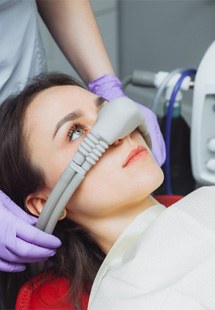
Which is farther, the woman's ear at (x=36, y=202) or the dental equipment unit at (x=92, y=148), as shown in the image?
the woman's ear at (x=36, y=202)

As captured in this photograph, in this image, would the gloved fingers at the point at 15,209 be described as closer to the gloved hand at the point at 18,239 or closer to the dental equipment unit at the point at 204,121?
the gloved hand at the point at 18,239

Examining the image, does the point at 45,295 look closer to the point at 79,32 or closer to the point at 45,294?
the point at 45,294

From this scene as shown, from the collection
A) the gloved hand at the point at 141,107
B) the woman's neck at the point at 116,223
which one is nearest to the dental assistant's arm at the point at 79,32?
the gloved hand at the point at 141,107

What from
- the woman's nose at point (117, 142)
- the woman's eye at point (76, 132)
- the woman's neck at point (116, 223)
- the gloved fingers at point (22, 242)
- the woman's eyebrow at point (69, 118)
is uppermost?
the woman's eyebrow at point (69, 118)

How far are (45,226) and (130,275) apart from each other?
24 cm

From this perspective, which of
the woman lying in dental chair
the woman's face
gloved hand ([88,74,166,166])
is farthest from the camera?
gloved hand ([88,74,166,166])

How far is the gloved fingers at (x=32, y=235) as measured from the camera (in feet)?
3.31

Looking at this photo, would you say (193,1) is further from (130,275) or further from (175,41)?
(130,275)

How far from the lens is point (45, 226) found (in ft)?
3.47

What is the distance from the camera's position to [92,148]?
0.98 metres

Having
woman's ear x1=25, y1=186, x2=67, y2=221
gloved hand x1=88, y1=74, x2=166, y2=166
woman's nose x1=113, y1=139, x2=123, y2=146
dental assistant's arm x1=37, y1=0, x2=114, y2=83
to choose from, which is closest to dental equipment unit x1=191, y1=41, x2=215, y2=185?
gloved hand x1=88, y1=74, x2=166, y2=166

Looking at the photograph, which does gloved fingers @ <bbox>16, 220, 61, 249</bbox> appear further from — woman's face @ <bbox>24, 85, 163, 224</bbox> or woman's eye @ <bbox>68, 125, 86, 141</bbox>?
woman's eye @ <bbox>68, 125, 86, 141</bbox>

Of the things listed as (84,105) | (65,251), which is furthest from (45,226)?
(84,105)

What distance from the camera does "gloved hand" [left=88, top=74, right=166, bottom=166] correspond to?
51.6 inches
